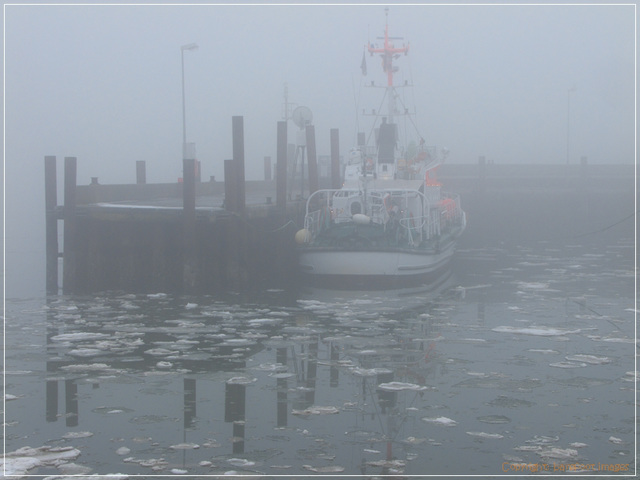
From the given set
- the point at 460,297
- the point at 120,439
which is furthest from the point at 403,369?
the point at 460,297

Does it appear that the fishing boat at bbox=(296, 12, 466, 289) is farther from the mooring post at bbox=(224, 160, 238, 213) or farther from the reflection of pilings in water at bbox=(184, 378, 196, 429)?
the reflection of pilings in water at bbox=(184, 378, 196, 429)

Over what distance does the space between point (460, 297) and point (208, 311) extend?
5274 millimetres

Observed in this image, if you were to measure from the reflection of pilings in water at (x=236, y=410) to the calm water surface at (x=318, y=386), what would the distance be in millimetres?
28

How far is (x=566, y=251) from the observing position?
26.2 meters

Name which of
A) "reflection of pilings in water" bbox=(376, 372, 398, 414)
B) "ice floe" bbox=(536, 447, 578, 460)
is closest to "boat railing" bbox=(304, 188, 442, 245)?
"reflection of pilings in water" bbox=(376, 372, 398, 414)

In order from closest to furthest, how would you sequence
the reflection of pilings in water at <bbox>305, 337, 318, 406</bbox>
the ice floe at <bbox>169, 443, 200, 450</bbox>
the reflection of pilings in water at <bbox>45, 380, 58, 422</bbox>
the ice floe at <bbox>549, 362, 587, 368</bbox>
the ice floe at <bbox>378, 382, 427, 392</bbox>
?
the ice floe at <bbox>169, 443, 200, 450</bbox> → the reflection of pilings in water at <bbox>45, 380, 58, 422</bbox> → the reflection of pilings in water at <bbox>305, 337, 318, 406</bbox> → the ice floe at <bbox>378, 382, 427, 392</bbox> → the ice floe at <bbox>549, 362, 587, 368</bbox>

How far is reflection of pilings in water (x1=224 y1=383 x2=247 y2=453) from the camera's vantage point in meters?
6.58

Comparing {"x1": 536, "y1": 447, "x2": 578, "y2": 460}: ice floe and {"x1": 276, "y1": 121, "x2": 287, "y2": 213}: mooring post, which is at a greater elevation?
{"x1": 276, "y1": 121, "x2": 287, "y2": 213}: mooring post

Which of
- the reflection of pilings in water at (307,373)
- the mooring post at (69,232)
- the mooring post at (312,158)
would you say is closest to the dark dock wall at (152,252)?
the mooring post at (69,232)

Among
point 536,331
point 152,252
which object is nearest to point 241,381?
point 536,331

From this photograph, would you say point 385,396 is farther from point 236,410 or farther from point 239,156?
point 239,156

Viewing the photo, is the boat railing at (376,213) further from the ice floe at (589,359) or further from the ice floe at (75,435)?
the ice floe at (75,435)

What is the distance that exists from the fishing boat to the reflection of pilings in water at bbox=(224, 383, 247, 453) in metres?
8.63

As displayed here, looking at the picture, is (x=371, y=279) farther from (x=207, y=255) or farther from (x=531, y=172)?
(x=531, y=172)
